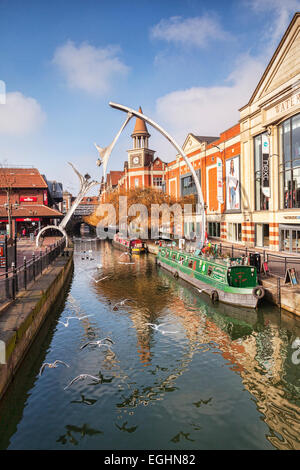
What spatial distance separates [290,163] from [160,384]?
958 inches

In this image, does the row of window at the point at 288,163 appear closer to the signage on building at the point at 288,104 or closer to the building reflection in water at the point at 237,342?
the signage on building at the point at 288,104

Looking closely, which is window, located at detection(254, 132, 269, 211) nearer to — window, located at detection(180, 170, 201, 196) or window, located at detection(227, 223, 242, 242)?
window, located at detection(227, 223, 242, 242)

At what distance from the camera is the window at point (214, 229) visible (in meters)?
45.8

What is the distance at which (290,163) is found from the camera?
92.3 ft

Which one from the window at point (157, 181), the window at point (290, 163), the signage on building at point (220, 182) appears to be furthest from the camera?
the window at point (157, 181)

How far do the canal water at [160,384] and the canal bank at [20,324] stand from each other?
0.51 meters

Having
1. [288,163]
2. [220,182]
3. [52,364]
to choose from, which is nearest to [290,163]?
[288,163]

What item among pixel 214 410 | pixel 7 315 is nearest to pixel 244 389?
pixel 214 410

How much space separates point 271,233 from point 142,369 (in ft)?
76.3

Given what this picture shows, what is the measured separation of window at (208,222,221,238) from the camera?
45812mm

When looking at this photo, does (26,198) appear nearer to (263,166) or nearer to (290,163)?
(263,166)

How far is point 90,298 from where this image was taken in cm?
2139

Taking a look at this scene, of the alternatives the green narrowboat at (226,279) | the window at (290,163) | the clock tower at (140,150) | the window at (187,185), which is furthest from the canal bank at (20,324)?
the clock tower at (140,150)

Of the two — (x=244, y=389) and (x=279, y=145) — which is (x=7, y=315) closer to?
(x=244, y=389)
